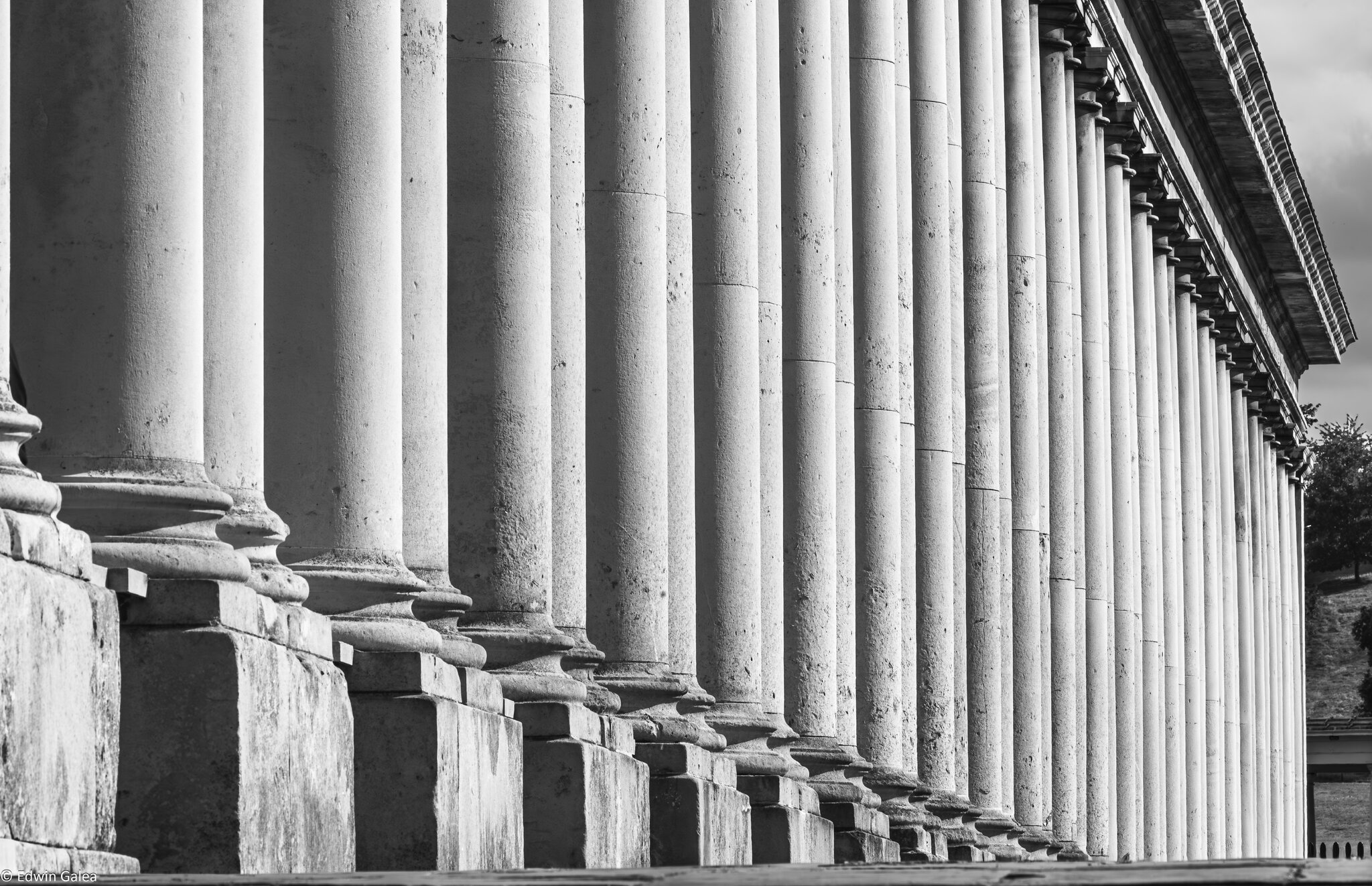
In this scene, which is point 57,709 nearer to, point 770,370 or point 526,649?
point 526,649

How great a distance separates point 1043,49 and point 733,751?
64699mm

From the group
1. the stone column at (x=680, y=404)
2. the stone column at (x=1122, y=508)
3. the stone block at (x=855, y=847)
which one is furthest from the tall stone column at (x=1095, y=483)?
the stone column at (x=680, y=404)

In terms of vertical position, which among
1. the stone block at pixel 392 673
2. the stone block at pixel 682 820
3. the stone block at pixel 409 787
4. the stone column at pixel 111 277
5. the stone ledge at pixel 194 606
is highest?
the stone column at pixel 111 277

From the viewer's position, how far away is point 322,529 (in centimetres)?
4353

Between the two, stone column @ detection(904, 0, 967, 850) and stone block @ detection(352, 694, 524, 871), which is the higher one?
stone column @ detection(904, 0, 967, 850)

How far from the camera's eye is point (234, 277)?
131 ft

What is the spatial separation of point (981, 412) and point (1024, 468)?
8120 mm

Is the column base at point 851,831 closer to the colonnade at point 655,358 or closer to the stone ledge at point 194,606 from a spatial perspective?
the colonnade at point 655,358

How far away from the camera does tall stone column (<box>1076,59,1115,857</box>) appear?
126062mm

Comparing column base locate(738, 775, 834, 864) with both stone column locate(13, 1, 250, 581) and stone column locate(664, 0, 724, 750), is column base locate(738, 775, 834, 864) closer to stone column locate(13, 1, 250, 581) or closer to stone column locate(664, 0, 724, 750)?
stone column locate(664, 0, 724, 750)

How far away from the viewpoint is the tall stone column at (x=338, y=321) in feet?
143

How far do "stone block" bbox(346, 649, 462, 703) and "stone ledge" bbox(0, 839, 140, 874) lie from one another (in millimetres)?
9895

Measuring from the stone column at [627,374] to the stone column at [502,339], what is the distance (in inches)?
271

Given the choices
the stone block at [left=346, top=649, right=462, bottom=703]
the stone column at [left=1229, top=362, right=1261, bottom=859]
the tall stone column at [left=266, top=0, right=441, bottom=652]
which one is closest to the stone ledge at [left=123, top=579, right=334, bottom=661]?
the stone block at [left=346, top=649, right=462, bottom=703]
